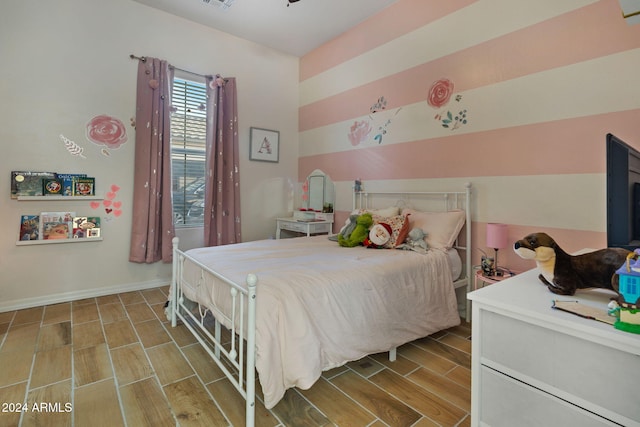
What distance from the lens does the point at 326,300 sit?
1579 millimetres

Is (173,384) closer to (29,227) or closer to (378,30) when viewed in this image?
(29,227)

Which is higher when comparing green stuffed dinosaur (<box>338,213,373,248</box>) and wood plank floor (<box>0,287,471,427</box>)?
green stuffed dinosaur (<box>338,213,373,248</box>)

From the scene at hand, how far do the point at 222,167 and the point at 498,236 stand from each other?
9.66 feet

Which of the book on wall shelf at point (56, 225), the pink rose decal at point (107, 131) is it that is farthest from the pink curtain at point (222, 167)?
the book on wall shelf at point (56, 225)

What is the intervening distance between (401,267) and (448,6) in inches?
92.8

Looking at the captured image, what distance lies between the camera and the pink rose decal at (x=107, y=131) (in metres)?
2.95

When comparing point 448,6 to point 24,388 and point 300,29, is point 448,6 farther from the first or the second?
point 24,388

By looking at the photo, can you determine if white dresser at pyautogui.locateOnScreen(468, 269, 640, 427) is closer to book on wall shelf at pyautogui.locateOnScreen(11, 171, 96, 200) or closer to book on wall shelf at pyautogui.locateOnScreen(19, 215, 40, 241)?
book on wall shelf at pyautogui.locateOnScreen(11, 171, 96, 200)

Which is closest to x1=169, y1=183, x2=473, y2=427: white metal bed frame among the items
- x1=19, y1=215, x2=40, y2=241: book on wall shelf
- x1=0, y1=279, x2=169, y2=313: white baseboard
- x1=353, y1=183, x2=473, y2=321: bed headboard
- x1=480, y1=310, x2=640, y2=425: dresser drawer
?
x1=353, y1=183, x2=473, y2=321: bed headboard

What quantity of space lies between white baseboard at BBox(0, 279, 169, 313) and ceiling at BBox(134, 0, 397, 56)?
2.97 meters

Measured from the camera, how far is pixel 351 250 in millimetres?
2455

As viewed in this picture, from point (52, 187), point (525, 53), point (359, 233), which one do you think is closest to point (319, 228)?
point (359, 233)

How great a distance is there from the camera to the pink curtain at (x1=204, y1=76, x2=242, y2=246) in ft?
11.6

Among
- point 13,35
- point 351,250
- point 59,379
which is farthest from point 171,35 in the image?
point 59,379
